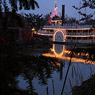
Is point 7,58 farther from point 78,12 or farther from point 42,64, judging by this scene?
point 78,12

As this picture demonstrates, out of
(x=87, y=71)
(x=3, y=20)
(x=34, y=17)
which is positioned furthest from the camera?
(x=34, y=17)

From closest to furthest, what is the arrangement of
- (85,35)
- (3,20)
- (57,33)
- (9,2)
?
(3,20) → (9,2) → (85,35) → (57,33)

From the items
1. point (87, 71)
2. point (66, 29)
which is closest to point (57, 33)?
point (66, 29)

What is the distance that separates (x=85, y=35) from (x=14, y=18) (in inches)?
875

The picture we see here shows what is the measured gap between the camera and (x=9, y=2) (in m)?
0.71

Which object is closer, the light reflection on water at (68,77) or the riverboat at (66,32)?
the light reflection on water at (68,77)

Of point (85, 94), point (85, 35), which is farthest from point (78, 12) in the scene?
point (85, 35)

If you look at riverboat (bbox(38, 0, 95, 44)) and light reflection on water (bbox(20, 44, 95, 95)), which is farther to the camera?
riverboat (bbox(38, 0, 95, 44))

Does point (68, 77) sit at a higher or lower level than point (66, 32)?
lower

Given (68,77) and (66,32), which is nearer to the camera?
(68,77)

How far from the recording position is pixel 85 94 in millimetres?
2588

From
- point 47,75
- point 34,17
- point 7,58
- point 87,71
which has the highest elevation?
point 34,17

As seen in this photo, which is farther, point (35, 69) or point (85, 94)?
point (85, 94)

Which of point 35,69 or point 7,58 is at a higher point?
point 7,58
